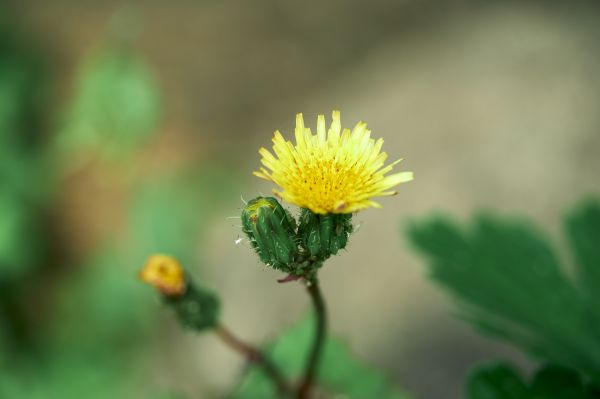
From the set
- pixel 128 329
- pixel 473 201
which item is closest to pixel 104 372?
pixel 128 329

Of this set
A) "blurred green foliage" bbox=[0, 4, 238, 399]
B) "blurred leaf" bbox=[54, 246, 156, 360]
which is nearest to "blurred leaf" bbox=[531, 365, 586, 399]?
"blurred green foliage" bbox=[0, 4, 238, 399]

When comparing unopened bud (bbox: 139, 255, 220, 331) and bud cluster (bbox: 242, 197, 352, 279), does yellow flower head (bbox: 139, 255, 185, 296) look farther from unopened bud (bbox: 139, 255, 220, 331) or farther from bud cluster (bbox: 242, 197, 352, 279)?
bud cluster (bbox: 242, 197, 352, 279)

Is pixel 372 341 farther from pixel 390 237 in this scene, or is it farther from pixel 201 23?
pixel 201 23

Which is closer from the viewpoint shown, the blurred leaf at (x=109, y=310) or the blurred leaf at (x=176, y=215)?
the blurred leaf at (x=109, y=310)

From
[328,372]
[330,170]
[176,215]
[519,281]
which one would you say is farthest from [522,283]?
[176,215]

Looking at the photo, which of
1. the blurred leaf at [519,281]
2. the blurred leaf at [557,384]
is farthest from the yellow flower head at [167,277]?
the blurred leaf at [557,384]

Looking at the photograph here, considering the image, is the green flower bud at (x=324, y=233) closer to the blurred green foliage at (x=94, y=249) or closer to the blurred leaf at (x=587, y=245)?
the blurred leaf at (x=587, y=245)
